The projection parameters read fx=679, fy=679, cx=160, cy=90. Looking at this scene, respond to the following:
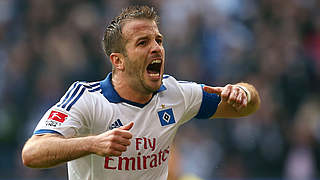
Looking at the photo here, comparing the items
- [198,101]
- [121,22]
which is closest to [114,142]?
[121,22]

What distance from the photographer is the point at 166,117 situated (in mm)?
5672

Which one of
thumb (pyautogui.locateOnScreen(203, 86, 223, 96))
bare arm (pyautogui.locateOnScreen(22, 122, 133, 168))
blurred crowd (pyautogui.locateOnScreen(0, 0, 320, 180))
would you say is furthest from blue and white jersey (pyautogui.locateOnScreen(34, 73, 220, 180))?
blurred crowd (pyautogui.locateOnScreen(0, 0, 320, 180))

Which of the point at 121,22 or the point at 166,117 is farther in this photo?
the point at 166,117

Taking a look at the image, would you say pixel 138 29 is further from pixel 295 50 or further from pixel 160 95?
pixel 295 50

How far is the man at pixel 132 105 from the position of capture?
5312 mm

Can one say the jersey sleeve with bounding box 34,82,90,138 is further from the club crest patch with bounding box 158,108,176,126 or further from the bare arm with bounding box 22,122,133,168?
the club crest patch with bounding box 158,108,176,126

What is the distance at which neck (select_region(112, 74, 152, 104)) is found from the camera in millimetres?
5582

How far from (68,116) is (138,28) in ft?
3.08

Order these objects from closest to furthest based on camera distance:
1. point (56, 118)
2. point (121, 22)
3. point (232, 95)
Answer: point (56, 118) < point (232, 95) < point (121, 22)

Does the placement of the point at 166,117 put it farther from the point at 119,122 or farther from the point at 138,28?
the point at 138,28

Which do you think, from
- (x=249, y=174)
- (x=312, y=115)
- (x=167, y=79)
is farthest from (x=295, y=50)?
(x=167, y=79)

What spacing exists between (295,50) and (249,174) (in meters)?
2.56

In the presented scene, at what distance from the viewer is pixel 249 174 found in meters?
10.9

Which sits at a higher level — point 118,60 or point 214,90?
point 118,60
